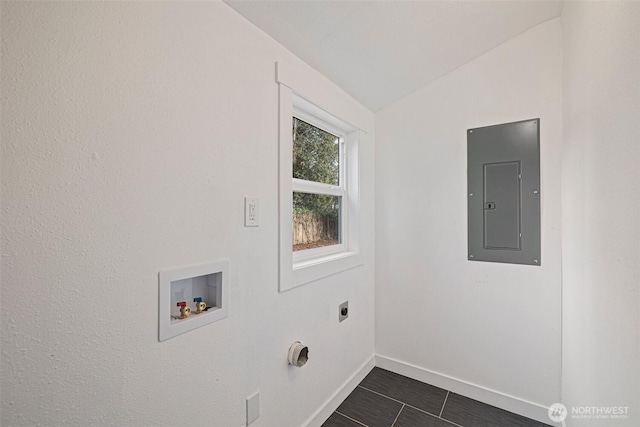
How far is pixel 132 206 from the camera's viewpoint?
2.68 feet

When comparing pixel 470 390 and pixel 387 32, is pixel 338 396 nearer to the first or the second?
pixel 470 390

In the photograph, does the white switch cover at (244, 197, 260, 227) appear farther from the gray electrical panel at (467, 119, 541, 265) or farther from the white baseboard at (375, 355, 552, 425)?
the white baseboard at (375, 355, 552, 425)

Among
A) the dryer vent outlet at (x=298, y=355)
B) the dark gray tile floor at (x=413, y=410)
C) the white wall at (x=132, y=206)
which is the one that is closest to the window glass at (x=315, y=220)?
the white wall at (x=132, y=206)

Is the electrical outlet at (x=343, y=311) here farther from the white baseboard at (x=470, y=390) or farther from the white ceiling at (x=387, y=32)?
the white ceiling at (x=387, y=32)

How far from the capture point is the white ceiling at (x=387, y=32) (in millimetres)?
1220

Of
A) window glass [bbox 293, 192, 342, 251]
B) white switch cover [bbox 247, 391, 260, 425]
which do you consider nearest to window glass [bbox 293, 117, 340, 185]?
window glass [bbox 293, 192, 342, 251]

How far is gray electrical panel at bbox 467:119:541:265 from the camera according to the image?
5.43 feet

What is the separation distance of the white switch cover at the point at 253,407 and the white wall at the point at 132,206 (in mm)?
39

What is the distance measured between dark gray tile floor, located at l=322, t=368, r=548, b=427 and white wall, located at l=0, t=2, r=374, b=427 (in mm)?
586

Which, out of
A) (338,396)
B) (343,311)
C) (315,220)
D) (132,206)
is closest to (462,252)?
(343,311)

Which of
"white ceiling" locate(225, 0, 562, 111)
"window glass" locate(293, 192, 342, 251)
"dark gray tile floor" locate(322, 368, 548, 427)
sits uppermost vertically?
"white ceiling" locate(225, 0, 562, 111)

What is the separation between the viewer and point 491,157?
1767mm

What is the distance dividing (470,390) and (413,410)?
0.44 metres

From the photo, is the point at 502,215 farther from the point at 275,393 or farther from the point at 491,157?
the point at 275,393
